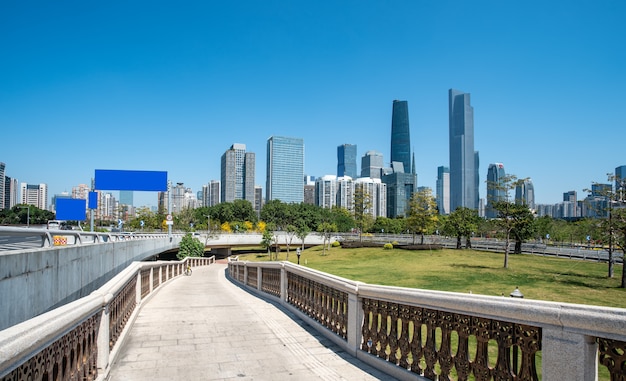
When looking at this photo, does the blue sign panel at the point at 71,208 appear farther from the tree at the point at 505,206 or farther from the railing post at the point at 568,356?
the railing post at the point at 568,356

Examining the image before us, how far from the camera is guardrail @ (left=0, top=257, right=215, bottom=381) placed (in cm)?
264

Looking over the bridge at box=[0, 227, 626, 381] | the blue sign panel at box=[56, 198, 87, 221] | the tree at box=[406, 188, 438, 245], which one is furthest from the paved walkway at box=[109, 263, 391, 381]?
the tree at box=[406, 188, 438, 245]

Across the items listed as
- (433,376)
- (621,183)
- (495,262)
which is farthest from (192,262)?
(433,376)

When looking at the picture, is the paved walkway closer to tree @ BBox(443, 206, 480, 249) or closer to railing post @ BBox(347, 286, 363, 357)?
railing post @ BBox(347, 286, 363, 357)

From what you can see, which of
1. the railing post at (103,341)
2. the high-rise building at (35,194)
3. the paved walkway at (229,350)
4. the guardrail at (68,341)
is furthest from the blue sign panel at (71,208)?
the high-rise building at (35,194)

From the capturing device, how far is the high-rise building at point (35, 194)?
175 meters

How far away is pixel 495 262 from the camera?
1236 inches

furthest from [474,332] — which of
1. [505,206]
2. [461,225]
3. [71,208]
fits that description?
[461,225]

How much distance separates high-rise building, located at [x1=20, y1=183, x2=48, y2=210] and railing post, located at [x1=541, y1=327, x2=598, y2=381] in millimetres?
203018

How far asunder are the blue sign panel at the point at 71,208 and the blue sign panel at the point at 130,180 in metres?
4.49

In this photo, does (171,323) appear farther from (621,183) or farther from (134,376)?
(621,183)

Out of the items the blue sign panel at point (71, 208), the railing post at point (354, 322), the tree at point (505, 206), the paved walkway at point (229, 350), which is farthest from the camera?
the blue sign panel at point (71, 208)

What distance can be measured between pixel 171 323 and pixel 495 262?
27.8m

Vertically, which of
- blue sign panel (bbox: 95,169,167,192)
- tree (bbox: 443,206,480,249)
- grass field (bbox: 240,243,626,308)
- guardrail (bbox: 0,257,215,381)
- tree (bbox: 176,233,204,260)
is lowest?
tree (bbox: 176,233,204,260)
